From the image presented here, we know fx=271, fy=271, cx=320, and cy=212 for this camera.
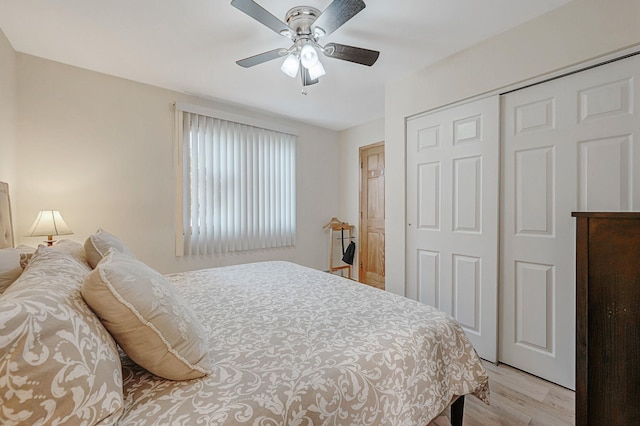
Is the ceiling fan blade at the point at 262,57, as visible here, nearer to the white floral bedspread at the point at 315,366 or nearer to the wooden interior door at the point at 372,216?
the white floral bedspread at the point at 315,366

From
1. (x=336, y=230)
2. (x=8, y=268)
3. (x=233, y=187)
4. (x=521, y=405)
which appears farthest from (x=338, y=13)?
(x=336, y=230)

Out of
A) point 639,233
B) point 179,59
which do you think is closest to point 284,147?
point 179,59

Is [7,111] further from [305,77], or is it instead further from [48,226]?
[305,77]

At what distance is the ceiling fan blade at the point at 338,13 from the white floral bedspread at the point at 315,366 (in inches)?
63.8

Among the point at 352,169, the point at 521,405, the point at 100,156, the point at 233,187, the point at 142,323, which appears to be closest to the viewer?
the point at 142,323

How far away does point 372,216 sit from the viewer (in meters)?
4.18

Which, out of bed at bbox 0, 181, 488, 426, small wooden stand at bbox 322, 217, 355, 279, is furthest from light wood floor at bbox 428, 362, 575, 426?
small wooden stand at bbox 322, 217, 355, 279

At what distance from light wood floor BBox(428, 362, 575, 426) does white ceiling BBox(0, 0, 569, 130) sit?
2544 mm

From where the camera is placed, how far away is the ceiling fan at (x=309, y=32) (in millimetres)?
1536

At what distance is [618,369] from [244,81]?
134 inches

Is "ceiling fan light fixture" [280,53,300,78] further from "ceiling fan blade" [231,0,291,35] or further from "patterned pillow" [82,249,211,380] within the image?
"patterned pillow" [82,249,211,380]

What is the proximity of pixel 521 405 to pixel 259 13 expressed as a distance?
283 cm

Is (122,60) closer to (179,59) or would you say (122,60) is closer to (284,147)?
(179,59)

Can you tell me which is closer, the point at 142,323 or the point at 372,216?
the point at 142,323
